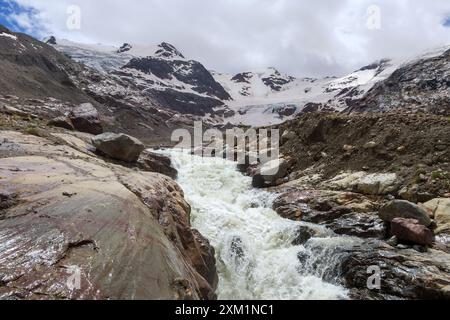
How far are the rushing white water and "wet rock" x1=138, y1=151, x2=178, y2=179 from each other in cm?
269

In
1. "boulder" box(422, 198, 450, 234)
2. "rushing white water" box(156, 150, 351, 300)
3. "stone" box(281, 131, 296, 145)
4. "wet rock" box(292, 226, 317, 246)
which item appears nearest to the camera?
"rushing white water" box(156, 150, 351, 300)

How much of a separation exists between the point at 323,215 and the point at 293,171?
7.83m

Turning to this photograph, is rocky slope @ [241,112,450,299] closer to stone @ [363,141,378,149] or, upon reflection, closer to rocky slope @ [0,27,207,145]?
stone @ [363,141,378,149]

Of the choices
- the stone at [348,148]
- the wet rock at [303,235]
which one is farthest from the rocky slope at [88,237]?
the stone at [348,148]

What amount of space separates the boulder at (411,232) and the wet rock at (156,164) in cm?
1348

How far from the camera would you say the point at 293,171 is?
84.8ft

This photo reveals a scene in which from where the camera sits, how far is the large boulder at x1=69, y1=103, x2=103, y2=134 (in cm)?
2639

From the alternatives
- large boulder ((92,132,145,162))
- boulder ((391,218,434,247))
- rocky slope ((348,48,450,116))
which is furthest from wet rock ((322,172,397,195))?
rocky slope ((348,48,450,116))

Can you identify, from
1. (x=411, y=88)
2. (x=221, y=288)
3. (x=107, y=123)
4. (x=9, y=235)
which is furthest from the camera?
(x=107, y=123)

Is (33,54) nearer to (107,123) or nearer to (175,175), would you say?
(107,123)

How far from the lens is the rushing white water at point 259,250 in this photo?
14086 mm

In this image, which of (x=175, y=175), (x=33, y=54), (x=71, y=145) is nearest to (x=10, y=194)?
(x=71, y=145)
